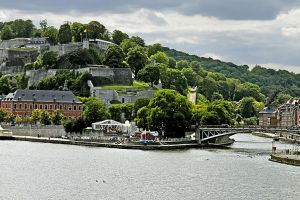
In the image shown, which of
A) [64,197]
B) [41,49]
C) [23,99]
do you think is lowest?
[64,197]

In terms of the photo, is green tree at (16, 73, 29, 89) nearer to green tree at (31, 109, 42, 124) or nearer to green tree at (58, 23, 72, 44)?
green tree at (58, 23, 72, 44)

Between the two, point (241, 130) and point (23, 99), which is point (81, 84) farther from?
point (241, 130)

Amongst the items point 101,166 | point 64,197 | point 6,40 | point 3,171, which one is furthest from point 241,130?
point 6,40

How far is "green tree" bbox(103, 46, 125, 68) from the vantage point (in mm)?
110750

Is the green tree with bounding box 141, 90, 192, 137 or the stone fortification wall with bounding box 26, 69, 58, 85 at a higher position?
the stone fortification wall with bounding box 26, 69, 58, 85

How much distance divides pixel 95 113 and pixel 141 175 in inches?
1724

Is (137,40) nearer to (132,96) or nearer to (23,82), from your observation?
(23,82)

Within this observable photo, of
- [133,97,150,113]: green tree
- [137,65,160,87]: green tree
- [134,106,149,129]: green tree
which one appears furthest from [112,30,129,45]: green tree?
[134,106,149,129]: green tree

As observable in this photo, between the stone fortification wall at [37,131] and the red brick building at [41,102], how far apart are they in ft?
32.6

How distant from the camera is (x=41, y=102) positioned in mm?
98062

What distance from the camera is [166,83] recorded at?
115312mm

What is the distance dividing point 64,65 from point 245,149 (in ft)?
153

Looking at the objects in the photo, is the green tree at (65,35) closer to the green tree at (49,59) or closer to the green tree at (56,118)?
the green tree at (49,59)

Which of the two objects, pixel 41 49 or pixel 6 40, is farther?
pixel 6 40
